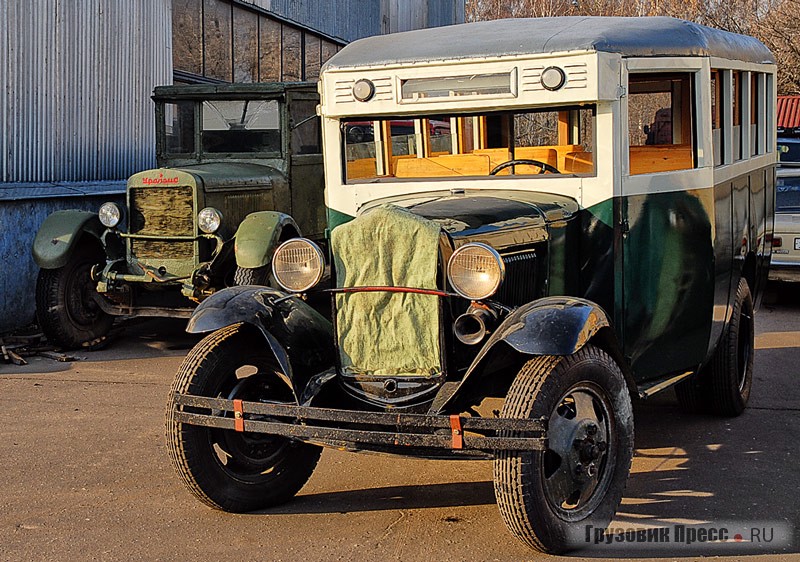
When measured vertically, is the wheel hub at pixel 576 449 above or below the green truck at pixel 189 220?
below

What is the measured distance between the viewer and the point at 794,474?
5.83m

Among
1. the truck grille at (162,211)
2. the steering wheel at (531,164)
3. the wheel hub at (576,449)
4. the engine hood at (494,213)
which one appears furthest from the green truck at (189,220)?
the wheel hub at (576,449)

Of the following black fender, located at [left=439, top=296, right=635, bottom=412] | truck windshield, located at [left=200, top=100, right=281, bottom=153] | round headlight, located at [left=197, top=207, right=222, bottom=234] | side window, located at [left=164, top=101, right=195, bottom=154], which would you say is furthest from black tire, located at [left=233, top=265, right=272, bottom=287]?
black fender, located at [left=439, top=296, right=635, bottom=412]

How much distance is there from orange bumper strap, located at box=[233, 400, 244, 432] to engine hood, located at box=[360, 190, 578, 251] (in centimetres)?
118

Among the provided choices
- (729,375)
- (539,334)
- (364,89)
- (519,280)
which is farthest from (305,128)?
(539,334)

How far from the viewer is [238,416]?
15.7 feet

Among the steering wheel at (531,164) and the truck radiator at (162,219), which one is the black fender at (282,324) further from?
the truck radiator at (162,219)

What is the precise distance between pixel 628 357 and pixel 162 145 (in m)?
6.20

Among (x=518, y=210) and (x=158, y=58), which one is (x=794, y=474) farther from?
(x=158, y=58)

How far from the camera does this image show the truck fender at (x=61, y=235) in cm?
959

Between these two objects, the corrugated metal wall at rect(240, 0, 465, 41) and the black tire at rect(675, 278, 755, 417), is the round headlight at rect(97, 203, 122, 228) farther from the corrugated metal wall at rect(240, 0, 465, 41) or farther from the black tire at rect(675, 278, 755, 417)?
the corrugated metal wall at rect(240, 0, 465, 41)

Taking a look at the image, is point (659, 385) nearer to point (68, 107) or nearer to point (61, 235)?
point (61, 235)

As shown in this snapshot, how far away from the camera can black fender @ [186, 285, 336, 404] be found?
16.4ft

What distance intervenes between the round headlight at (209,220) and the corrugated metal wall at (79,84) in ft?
7.42
